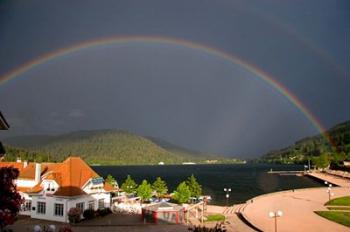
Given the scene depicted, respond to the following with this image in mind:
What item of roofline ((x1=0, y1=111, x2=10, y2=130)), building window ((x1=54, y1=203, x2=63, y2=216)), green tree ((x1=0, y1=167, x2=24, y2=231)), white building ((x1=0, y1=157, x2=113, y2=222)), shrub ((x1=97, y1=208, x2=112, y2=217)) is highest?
roofline ((x1=0, y1=111, x2=10, y2=130))

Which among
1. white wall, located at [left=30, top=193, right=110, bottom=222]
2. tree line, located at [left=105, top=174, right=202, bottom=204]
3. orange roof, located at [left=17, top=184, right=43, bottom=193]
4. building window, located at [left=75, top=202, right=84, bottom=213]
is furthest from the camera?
tree line, located at [left=105, top=174, right=202, bottom=204]

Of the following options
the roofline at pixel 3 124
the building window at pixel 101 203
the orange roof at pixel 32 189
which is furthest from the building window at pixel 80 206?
the roofline at pixel 3 124

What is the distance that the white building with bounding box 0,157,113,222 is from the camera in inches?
1577

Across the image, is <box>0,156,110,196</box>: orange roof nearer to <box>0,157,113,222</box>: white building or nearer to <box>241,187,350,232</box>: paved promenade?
<box>0,157,113,222</box>: white building

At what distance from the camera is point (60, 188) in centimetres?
4075

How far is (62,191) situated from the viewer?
40312 millimetres

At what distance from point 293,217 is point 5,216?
3727cm

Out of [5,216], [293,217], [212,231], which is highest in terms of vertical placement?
[5,216]

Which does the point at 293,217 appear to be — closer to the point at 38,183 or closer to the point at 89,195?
the point at 89,195

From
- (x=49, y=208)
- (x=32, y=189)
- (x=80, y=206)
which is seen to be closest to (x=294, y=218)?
(x=80, y=206)

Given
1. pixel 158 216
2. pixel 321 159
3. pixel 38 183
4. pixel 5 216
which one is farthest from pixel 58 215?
pixel 321 159

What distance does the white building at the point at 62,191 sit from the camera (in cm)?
4006

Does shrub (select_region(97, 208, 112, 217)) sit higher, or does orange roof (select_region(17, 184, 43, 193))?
orange roof (select_region(17, 184, 43, 193))

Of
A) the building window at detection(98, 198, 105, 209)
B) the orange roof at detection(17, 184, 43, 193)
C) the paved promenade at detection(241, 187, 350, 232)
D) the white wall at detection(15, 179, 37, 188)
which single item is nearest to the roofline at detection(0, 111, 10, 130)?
the paved promenade at detection(241, 187, 350, 232)
